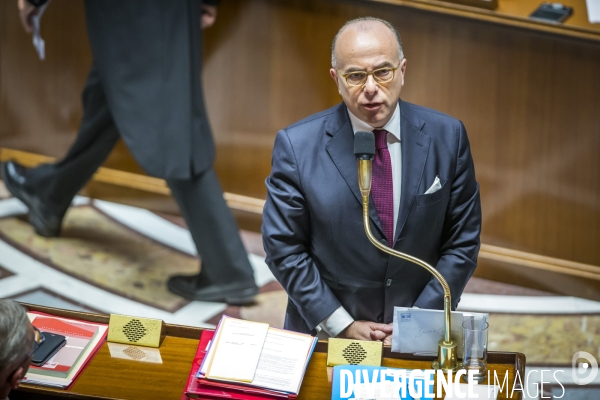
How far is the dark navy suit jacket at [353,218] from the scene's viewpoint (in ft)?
7.59

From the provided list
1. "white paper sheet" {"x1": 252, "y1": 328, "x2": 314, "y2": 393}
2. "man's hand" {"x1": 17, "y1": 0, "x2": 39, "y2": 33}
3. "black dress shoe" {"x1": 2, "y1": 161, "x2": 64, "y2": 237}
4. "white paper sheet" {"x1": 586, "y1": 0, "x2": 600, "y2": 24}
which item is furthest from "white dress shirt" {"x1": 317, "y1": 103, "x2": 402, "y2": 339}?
"black dress shoe" {"x1": 2, "y1": 161, "x2": 64, "y2": 237}

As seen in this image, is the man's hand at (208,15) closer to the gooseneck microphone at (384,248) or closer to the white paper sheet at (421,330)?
the gooseneck microphone at (384,248)

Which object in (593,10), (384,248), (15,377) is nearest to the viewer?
(15,377)

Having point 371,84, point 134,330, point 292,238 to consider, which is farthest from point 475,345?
point 134,330

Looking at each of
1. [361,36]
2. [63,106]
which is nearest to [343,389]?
[361,36]

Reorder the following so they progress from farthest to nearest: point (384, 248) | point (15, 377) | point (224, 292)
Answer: point (224, 292)
point (384, 248)
point (15, 377)

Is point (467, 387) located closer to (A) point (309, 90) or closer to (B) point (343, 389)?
(B) point (343, 389)

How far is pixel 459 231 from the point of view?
2398 mm

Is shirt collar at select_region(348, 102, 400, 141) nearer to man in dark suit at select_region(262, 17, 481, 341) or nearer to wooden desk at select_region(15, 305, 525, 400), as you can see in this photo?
man in dark suit at select_region(262, 17, 481, 341)

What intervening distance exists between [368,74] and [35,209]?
9.75 feet

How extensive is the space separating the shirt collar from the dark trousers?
6.03 ft

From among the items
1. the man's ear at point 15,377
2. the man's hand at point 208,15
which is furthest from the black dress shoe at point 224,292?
the man's ear at point 15,377

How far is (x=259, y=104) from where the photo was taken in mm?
4492

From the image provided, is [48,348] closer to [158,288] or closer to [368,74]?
[368,74]
